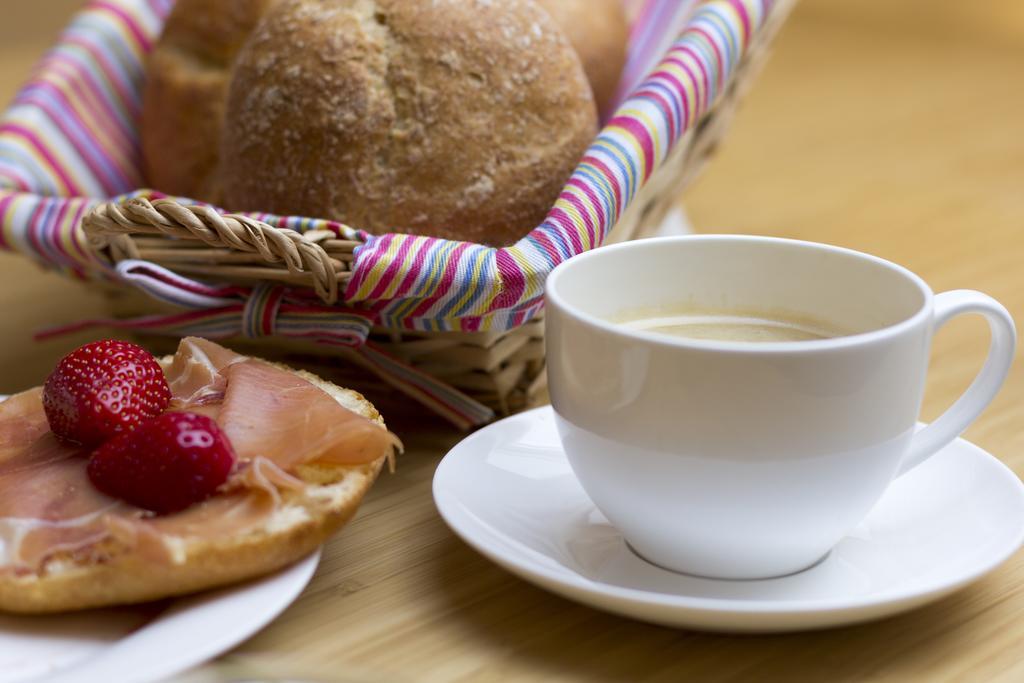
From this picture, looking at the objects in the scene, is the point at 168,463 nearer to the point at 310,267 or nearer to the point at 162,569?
the point at 162,569

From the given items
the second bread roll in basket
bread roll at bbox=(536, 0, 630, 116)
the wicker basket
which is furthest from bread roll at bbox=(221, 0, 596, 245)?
bread roll at bbox=(536, 0, 630, 116)

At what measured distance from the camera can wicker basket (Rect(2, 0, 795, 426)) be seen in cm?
94

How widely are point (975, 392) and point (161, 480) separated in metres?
0.56

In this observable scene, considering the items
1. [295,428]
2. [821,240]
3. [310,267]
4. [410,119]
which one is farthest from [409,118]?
[821,240]

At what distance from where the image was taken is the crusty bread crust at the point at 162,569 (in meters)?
0.72

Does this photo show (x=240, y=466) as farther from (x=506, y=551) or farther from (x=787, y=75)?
(x=787, y=75)

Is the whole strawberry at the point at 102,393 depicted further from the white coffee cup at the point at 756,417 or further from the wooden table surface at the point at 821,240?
the white coffee cup at the point at 756,417

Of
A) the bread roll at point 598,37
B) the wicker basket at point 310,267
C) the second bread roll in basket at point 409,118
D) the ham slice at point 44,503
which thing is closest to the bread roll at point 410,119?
the second bread roll in basket at point 409,118

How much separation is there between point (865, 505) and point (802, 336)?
0.15 m

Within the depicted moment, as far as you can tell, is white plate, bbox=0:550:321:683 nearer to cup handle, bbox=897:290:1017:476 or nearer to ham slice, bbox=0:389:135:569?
ham slice, bbox=0:389:135:569

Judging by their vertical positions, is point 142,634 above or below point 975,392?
below

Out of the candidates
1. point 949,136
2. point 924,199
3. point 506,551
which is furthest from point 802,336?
point 949,136

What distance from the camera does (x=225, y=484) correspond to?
769mm

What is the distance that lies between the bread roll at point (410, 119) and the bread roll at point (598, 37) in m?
0.22
